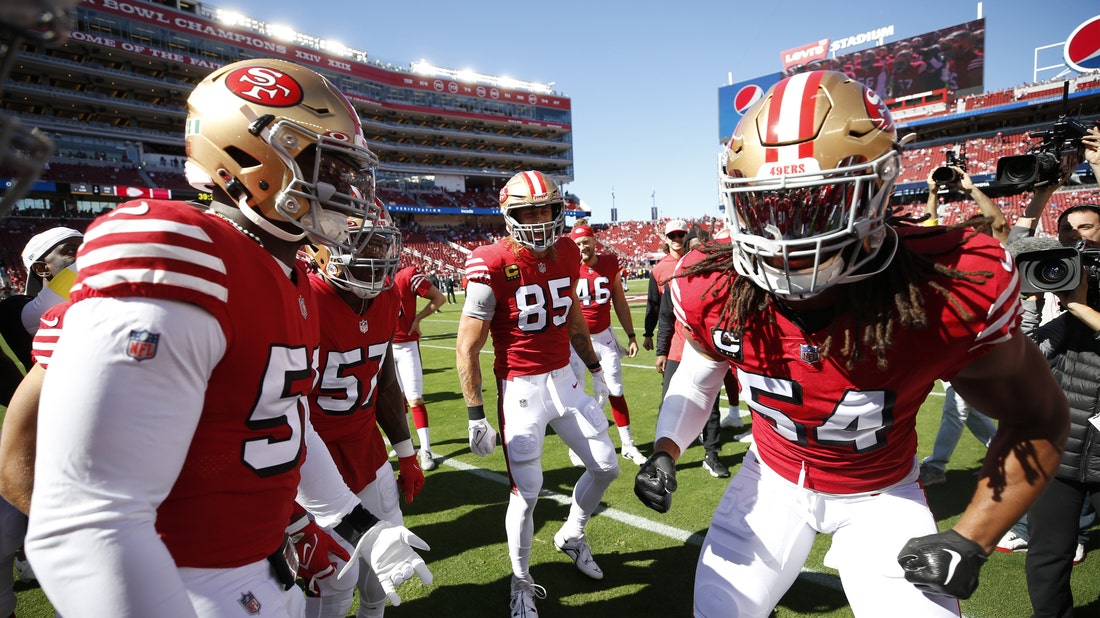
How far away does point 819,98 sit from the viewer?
177 centimetres

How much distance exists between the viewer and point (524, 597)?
10.5 feet

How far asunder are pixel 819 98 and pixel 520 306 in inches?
93.5

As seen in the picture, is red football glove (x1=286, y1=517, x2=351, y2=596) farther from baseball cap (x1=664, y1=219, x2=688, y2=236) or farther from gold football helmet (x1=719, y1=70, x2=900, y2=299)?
baseball cap (x1=664, y1=219, x2=688, y2=236)

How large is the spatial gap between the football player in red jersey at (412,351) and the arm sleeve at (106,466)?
15.9 feet

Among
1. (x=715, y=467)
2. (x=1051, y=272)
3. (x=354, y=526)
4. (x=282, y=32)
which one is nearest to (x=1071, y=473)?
(x=1051, y=272)

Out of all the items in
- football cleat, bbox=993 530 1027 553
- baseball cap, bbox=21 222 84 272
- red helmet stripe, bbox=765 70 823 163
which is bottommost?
football cleat, bbox=993 530 1027 553

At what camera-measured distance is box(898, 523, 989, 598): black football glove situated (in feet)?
5.40

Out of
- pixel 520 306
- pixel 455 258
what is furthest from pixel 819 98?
pixel 455 258

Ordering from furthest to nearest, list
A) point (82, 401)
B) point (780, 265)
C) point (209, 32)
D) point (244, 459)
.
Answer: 1. point (209, 32)
2. point (780, 265)
3. point (244, 459)
4. point (82, 401)

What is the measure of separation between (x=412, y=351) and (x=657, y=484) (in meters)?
5.01

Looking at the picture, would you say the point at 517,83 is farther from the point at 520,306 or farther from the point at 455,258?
the point at 520,306

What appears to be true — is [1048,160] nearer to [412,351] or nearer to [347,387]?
[347,387]

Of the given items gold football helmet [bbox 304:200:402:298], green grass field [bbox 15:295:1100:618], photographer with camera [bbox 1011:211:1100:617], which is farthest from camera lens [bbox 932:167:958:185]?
gold football helmet [bbox 304:200:402:298]

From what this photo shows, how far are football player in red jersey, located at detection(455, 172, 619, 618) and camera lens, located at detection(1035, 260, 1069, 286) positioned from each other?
2.34 m
